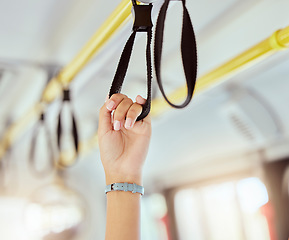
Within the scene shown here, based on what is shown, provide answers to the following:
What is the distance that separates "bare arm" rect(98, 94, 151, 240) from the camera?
113 cm

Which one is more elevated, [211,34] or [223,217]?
[211,34]

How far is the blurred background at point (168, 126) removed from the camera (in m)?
2.02

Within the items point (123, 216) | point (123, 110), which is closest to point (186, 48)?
point (123, 110)

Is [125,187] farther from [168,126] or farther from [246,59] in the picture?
[168,126]

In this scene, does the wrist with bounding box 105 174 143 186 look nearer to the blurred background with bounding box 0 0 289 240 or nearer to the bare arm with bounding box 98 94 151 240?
the bare arm with bounding box 98 94 151 240

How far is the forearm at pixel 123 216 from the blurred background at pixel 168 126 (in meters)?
0.62

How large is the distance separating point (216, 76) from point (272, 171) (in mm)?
1559

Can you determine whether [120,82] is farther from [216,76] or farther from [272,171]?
[272,171]

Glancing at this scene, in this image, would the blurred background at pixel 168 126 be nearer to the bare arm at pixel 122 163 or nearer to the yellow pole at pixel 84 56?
the yellow pole at pixel 84 56

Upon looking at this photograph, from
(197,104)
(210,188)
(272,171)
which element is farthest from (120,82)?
(210,188)

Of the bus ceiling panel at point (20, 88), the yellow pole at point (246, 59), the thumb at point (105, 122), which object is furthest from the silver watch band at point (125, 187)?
the bus ceiling panel at point (20, 88)

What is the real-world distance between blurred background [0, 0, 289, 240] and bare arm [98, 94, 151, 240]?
1.36 ft

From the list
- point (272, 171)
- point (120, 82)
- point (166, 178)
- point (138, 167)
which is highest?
point (166, 178)

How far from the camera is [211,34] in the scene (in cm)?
220
